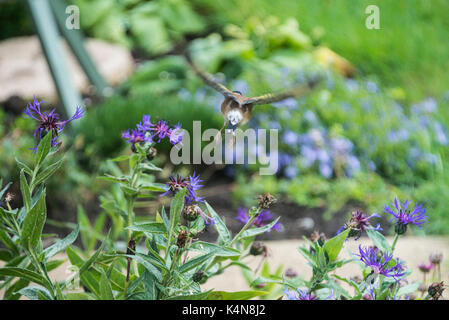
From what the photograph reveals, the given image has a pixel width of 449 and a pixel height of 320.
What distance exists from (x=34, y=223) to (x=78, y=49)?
9.81 feet

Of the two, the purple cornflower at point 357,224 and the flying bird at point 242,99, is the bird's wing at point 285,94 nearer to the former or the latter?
the flying bird at point 242,99

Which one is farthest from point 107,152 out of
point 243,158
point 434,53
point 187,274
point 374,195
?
point 434,53

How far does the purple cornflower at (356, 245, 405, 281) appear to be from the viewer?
764 mm

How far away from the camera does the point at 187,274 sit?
0.84m

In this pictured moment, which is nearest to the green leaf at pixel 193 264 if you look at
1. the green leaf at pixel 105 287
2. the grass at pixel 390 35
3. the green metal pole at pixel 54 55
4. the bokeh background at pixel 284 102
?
the green leaf at pixel 105 287

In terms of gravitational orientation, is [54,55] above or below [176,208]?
above

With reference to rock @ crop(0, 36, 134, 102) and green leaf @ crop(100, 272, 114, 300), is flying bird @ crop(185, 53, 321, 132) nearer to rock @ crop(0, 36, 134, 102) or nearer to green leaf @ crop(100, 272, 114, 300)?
green leaf @ crop(100, 272, 114, 300)

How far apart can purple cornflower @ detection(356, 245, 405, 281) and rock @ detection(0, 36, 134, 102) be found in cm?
316

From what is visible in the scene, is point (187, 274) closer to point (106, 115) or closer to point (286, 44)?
point (106, 115)

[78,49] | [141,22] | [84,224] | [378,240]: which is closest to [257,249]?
[378,240]

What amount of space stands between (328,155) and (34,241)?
2.23 meters

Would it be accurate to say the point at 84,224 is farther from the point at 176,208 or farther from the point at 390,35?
the point at 390,35

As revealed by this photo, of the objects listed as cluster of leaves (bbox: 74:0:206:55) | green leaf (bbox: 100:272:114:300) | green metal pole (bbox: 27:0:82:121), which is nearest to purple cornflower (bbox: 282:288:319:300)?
green leaf (bbox: 100:272:114:300)

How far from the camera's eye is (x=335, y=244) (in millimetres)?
792
